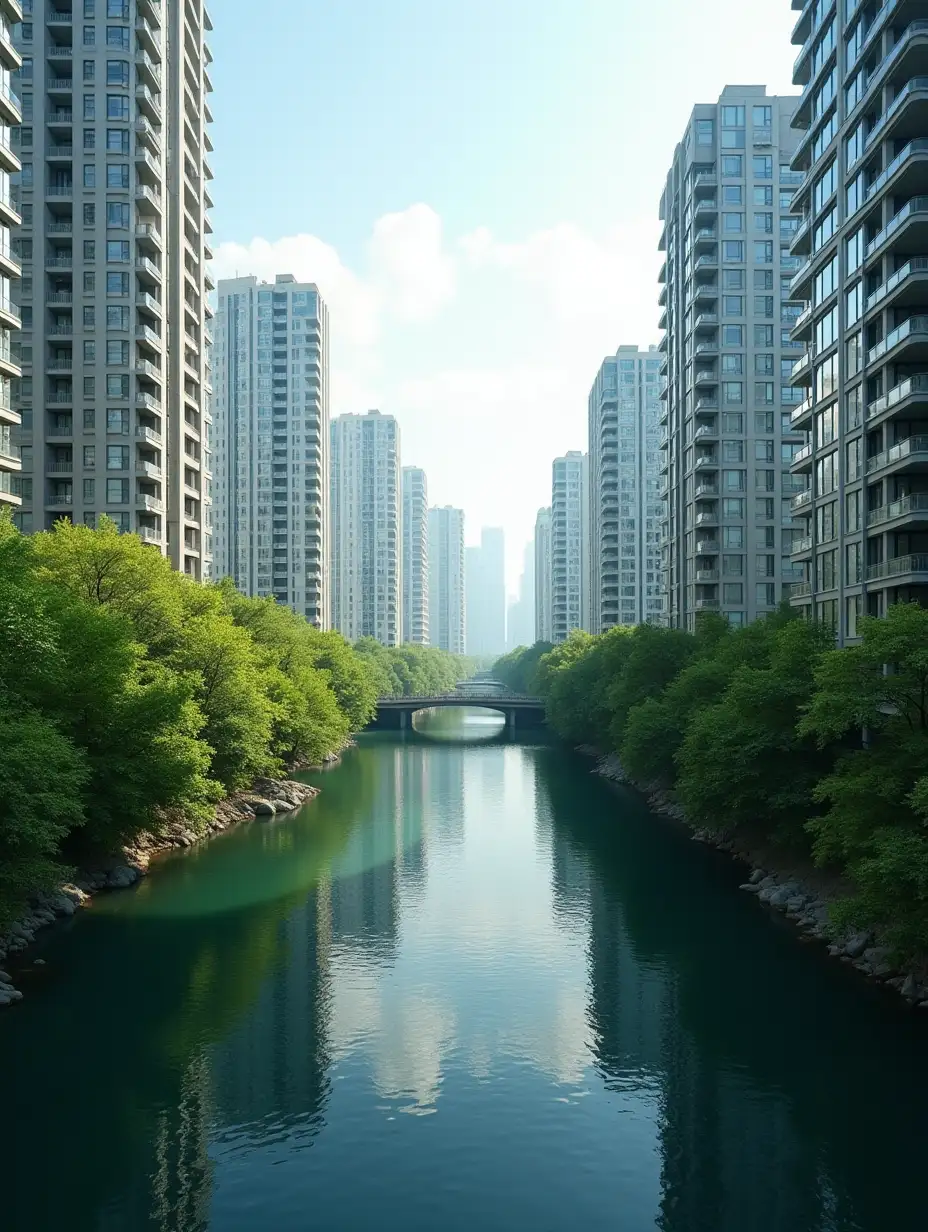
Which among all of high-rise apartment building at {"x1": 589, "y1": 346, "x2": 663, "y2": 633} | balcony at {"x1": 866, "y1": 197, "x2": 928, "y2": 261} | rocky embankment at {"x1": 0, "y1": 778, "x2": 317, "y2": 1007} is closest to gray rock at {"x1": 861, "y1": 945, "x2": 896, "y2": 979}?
rocky embankment at {"x1": 0, "y1": 778, "x2": 317, "y2": 1007}

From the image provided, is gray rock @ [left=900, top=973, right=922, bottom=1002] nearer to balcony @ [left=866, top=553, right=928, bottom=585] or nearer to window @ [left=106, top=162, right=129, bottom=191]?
balcony @ [left=866, top=553, right=928, bottom=585]

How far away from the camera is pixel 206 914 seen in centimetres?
4175

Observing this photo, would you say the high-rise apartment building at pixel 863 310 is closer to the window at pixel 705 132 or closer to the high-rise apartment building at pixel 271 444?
the window at pixel 705 132

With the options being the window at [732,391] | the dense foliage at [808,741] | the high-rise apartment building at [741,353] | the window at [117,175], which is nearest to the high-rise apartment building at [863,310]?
the dense foliage at [808,741]

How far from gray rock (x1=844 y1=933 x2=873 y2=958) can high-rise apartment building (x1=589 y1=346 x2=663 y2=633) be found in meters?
132

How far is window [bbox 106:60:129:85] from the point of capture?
7631 centimetres

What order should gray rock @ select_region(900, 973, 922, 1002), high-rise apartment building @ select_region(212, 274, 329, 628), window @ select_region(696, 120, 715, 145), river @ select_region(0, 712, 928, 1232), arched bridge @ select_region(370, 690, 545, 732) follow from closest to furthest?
river @ select_region(0, 712, 928, 1232)
gray rock @ select_region(900, 973, 922, 1002)
window @ select_region(696, 120, 715, 145)
arched bridge @ select_region(370, 690, 545, 732)
high-rise apartment building @ select_region(212, 274, 329, 628)

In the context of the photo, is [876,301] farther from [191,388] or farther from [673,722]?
[191,388]

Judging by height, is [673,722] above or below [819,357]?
below

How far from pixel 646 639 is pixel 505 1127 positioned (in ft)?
179

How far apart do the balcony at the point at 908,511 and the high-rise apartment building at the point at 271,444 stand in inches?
4302

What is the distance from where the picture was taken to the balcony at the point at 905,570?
48.0 meters

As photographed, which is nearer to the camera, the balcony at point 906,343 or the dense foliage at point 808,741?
the dense foliage at point 808,741

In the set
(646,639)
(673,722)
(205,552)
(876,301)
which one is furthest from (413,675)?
(876,301)
